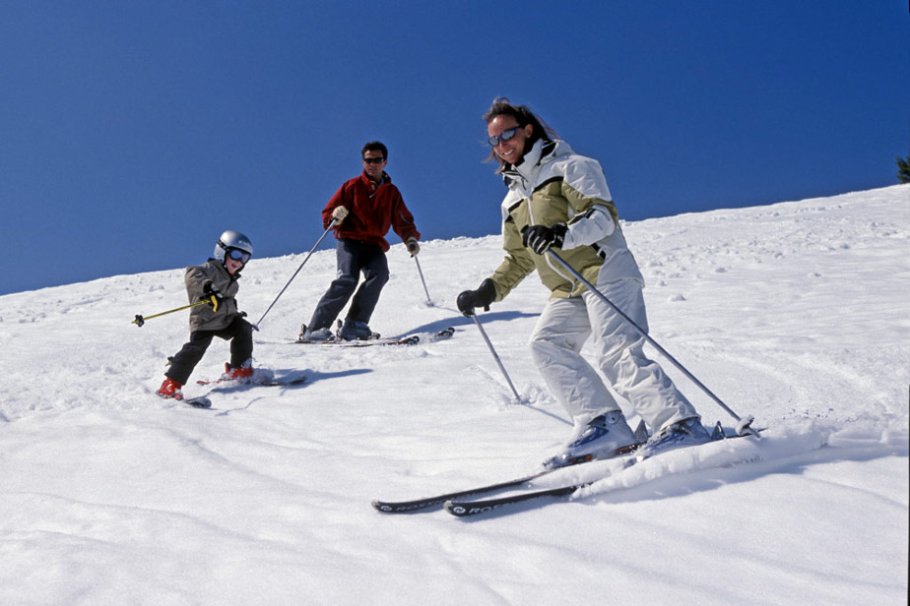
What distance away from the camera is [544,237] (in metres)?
3.37

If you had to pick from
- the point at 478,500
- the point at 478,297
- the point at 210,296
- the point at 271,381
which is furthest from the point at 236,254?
the point at 478,500

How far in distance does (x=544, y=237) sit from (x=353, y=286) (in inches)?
230

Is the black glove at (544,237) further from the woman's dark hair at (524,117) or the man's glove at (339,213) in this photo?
the man's glove at (339,213)

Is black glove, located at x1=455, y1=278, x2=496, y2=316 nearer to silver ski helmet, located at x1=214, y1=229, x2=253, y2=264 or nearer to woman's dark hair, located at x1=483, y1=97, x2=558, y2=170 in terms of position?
woman's dark hair, located at x1=483, y1=97, x2=558, y2=170

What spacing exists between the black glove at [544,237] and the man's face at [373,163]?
233 inches

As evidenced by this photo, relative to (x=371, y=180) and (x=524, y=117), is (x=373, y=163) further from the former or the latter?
(x=524, y=117)

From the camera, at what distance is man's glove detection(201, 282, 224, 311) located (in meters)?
6.23

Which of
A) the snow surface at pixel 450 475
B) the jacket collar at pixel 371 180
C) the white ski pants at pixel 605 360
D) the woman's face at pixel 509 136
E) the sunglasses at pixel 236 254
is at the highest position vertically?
the jacket collar at pixel 371 180

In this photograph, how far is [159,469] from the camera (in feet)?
13.5

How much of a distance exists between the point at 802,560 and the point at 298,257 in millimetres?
16969

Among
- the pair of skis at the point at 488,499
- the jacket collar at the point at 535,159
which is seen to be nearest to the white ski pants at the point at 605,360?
the pair of skis at the point at 488,499

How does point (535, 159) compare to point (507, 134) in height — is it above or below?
below

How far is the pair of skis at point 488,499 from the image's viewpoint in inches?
112

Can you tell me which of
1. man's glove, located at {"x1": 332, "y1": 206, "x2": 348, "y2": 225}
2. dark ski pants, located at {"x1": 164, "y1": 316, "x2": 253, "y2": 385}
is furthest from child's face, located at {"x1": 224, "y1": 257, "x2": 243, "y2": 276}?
man's glove, located at {"x1": 332, "y1": 206, "x2": 348, "y2": 225}
